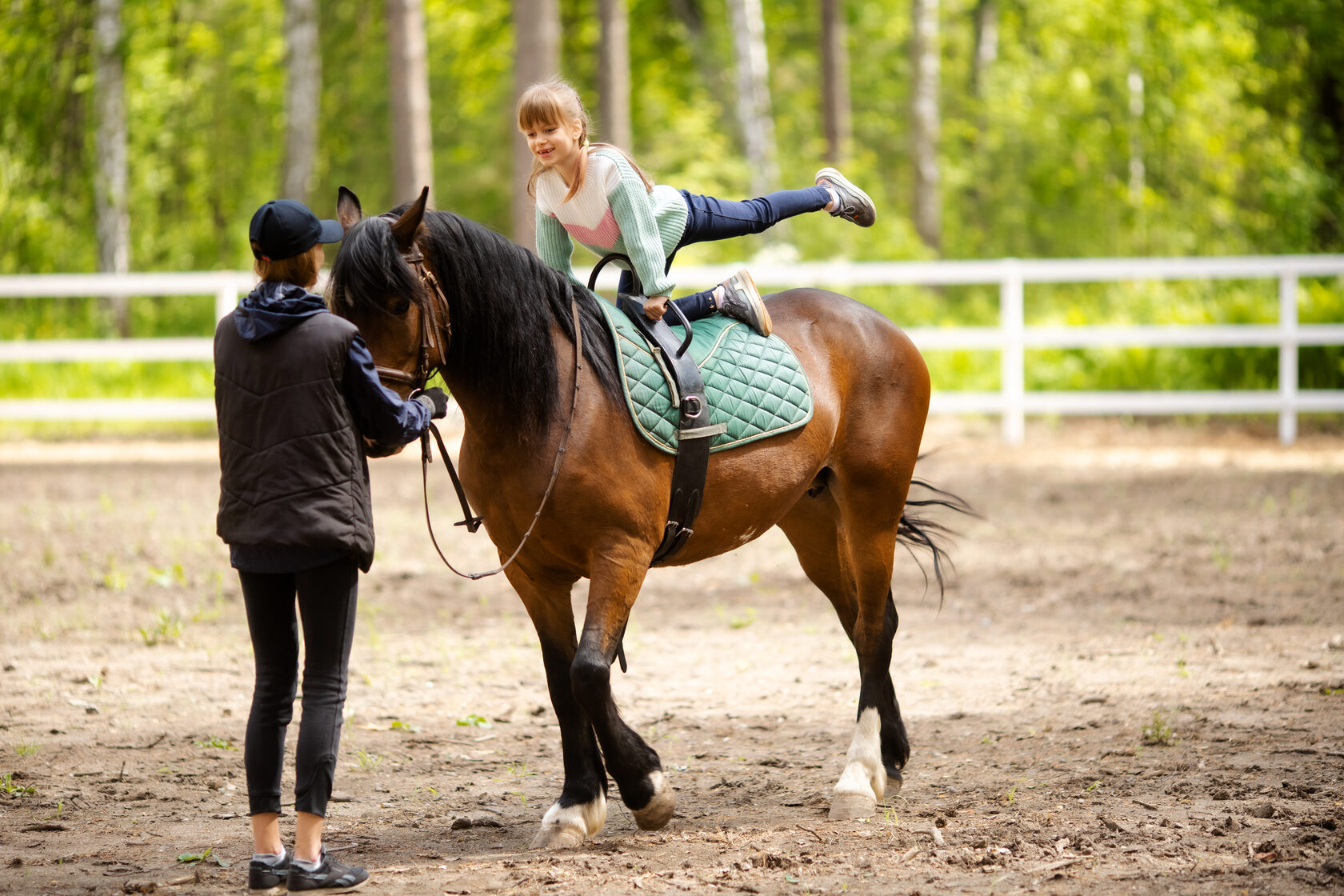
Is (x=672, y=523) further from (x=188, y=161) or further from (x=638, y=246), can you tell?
Result: (x=188, y=161)

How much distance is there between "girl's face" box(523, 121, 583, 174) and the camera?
357 centimetres

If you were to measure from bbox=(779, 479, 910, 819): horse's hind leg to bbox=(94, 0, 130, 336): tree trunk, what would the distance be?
51.0 feet

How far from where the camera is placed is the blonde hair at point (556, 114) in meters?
3.55

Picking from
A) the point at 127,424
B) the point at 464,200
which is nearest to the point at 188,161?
the point at 464,200

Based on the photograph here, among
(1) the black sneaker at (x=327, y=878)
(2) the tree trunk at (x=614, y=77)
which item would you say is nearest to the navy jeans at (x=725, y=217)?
(1) the black sneaker at (x=327, y=878)

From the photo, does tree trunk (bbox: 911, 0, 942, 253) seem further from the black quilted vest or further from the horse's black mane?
the black quilted vest

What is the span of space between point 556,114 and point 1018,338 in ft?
30.3

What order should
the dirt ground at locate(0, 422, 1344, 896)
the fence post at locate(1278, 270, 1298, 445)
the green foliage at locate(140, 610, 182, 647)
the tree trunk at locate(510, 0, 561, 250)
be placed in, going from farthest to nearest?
1. the tree trunk at locate(510, 0, 561, 250)
2. the fence post at locate(1278, 270, 1298, 445)
3. the green foliage at locate(140, 610, 182, 647)
4. the dirt ground at locate(0, 422, 1344, 896)

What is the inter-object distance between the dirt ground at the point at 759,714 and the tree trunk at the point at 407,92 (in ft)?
20.4

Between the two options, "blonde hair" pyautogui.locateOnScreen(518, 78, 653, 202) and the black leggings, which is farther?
"blonde hair" pyautogui.locateOnScreen(518, 78, 653, 202)

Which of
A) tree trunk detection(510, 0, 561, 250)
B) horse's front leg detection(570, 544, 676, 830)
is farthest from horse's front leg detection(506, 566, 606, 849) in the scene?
tree trunk detection(510, 0, 561, 250)

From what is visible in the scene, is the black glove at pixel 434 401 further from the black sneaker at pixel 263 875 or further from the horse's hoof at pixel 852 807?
the horse's hoof at pixel 852 807

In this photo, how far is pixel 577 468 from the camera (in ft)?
11.4

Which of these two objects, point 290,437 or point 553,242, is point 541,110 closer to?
point 553,242
